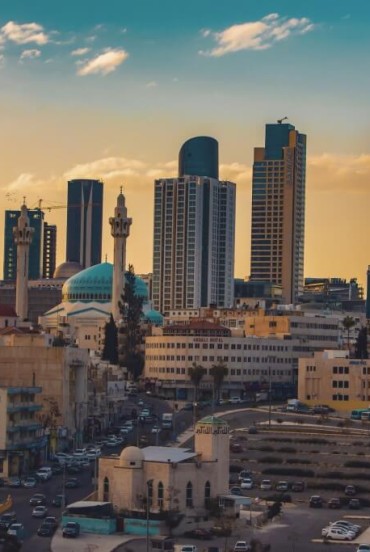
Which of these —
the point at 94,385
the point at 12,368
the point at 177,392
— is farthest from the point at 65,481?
the point at 177,392

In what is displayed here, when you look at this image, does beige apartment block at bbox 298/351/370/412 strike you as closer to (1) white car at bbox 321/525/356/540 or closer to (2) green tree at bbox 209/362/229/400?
(2) green tree at bbox 209/362/229/400

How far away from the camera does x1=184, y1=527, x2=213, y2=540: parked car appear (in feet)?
293

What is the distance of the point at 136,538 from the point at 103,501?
673 centimetres

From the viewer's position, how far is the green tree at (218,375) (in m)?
177

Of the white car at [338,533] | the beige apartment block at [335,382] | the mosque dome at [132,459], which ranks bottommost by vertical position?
the white car at [338,533]

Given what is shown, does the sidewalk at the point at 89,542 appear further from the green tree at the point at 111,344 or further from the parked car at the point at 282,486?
the green tree at the point at 111,344

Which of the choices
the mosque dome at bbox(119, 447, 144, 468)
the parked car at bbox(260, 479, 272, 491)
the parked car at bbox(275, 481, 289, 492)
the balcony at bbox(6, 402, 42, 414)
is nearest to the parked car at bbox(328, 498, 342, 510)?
the parked car at bbox(275, 481, 289, 492)

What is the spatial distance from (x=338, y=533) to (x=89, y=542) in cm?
1425

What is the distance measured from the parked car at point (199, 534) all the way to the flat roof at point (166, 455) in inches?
251

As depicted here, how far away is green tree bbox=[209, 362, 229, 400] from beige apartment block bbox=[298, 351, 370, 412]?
39.6ft

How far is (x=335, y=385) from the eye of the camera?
165 metres

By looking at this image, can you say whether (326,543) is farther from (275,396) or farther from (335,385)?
(275,396)

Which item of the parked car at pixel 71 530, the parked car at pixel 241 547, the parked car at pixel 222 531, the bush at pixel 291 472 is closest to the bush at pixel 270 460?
the bush at pixel 291 472

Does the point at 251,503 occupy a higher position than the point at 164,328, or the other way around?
the point at 164,328
